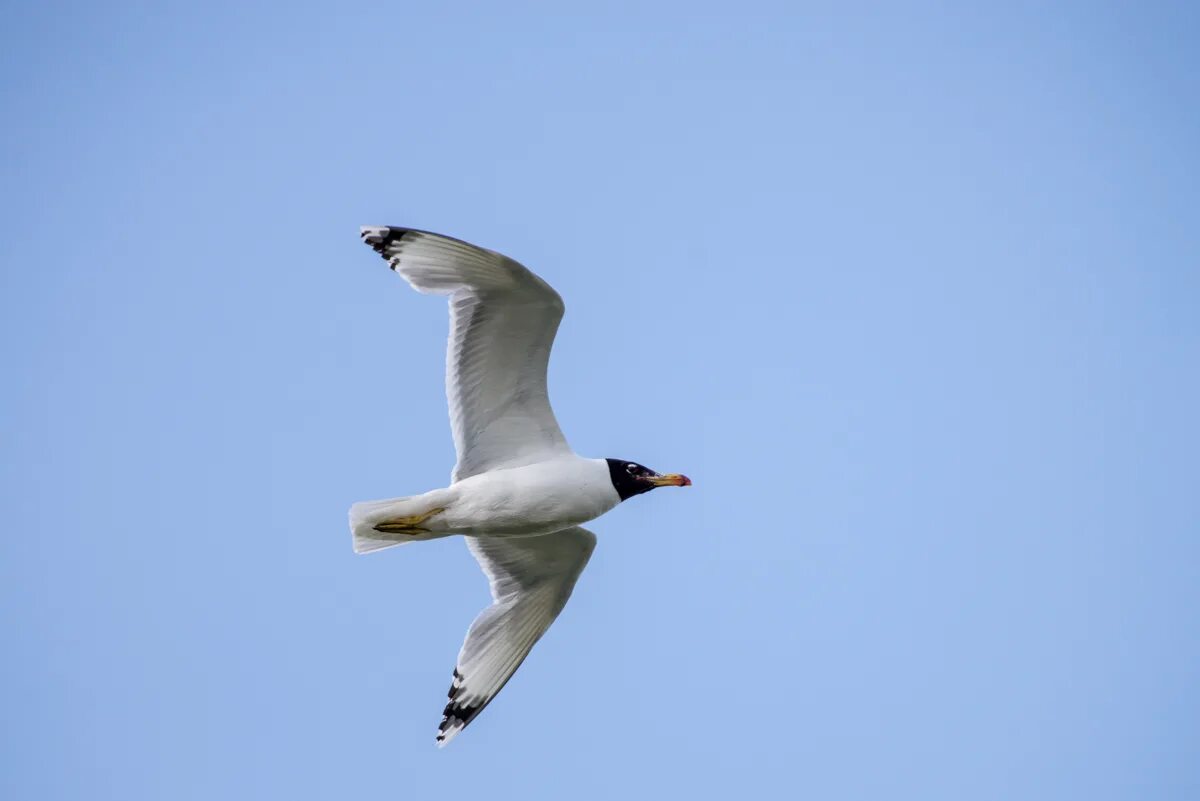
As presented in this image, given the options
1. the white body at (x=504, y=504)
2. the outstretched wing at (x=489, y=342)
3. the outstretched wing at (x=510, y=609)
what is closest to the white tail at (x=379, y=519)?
the white body at (x=504, y=504)

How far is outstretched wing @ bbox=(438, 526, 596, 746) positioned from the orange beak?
2.51 ft

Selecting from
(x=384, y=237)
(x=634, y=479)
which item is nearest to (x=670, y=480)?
(x=634, y=479)

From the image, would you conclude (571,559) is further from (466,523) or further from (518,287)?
(518,287)

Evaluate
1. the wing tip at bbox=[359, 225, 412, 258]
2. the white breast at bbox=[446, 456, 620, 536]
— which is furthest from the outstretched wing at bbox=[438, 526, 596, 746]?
the wing tip at bbox=[359, 225, 412, 258]

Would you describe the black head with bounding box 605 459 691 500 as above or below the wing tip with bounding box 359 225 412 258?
below

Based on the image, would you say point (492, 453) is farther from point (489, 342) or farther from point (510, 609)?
point (510, 609)

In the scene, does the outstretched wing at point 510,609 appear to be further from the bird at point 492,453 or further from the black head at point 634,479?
the black head at point 634,479

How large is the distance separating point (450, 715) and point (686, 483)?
2.27 meters

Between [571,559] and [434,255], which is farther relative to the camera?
[571,559]

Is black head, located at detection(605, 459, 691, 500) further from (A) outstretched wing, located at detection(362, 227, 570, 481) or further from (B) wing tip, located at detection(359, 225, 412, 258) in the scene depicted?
(B) wing tip, located at detection(359, 225, 412, 258)

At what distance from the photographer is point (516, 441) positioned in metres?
9.84

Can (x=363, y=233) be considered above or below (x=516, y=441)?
above

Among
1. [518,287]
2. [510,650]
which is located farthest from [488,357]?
[510,650]

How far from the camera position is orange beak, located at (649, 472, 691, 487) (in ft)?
31.8
